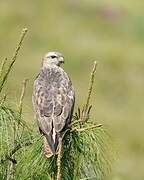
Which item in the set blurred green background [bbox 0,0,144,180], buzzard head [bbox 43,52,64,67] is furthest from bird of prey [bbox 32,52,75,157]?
blurred green background [bbox 0,0,144,180]

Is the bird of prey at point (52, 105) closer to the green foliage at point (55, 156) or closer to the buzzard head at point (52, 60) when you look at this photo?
the green foliage at point (55, 156)

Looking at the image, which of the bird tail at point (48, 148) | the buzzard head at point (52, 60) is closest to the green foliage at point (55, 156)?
the bird tail at point (48, 148)

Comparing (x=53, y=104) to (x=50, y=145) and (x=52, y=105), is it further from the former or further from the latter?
(x=50, y=145)

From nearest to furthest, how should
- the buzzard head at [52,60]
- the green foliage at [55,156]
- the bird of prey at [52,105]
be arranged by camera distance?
the green foliage at [55,156]
the bird of prey at [52,105]
the buzzard head at [52,60]

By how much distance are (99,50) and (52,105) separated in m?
22.2

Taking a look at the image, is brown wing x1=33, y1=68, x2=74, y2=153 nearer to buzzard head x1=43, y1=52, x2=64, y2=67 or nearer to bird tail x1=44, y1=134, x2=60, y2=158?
bird tail x1=44, y1=134, x2=60, y2=158

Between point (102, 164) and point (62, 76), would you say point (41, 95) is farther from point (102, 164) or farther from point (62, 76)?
point (102, 164)

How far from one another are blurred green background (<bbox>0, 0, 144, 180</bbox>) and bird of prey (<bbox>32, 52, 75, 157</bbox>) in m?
10.3

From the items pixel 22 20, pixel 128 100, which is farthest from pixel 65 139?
pixel 22 20

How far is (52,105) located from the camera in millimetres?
5875

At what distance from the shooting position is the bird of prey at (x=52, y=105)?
5.51m

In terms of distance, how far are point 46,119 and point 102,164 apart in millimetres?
667

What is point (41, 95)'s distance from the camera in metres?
6.02

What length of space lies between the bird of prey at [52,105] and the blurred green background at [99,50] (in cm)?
1032
